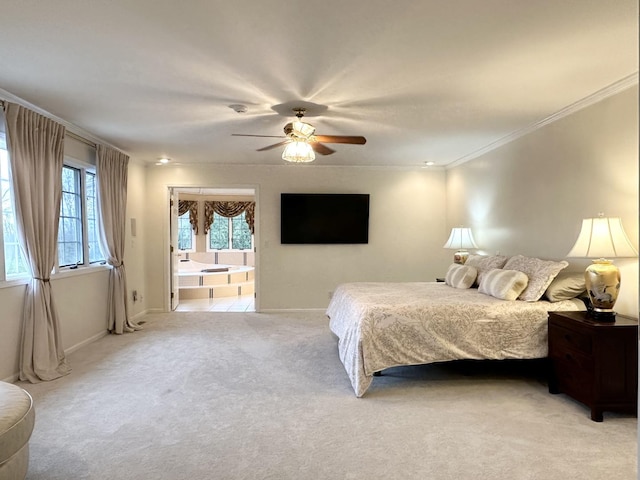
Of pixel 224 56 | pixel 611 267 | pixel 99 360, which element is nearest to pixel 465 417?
pixel 611 267

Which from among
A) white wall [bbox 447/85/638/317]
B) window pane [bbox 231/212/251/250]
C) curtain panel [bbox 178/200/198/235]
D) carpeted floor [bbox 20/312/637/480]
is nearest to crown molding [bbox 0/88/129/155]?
carpeted floor [bbox 20/312/637/480]

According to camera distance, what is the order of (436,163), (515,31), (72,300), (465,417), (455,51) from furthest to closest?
(436,163), (72,300), (465,417), (455,51), (515,31)

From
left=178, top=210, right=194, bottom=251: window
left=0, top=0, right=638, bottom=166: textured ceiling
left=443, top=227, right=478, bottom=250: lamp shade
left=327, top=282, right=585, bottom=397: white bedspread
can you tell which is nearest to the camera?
left=0, top=0, right=638, bottom=166: textured ceiling

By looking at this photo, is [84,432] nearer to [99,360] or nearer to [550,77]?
[99,360]

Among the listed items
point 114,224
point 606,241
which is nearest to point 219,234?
point 114,224

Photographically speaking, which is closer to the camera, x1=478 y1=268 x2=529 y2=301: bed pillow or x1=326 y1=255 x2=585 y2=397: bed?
x1=326 y1=255 x2=585 y2=397: bed

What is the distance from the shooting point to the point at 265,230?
20.3 ft

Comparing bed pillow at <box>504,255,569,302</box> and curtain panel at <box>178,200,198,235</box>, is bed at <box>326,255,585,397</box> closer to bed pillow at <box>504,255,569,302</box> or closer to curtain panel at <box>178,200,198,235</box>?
bed pillow at <box>504,255,569,302</box>

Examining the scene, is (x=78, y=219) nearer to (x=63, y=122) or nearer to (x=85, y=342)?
(x=63, y=122)

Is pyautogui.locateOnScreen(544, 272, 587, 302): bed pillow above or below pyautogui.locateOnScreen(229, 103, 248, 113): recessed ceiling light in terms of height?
below

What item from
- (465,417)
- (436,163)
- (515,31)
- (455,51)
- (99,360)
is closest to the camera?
(515,31)

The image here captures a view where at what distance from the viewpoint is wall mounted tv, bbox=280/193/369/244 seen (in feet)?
20.0

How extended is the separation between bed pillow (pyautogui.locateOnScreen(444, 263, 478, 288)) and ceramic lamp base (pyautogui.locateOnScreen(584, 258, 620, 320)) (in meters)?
1.46

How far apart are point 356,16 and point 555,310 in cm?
274
